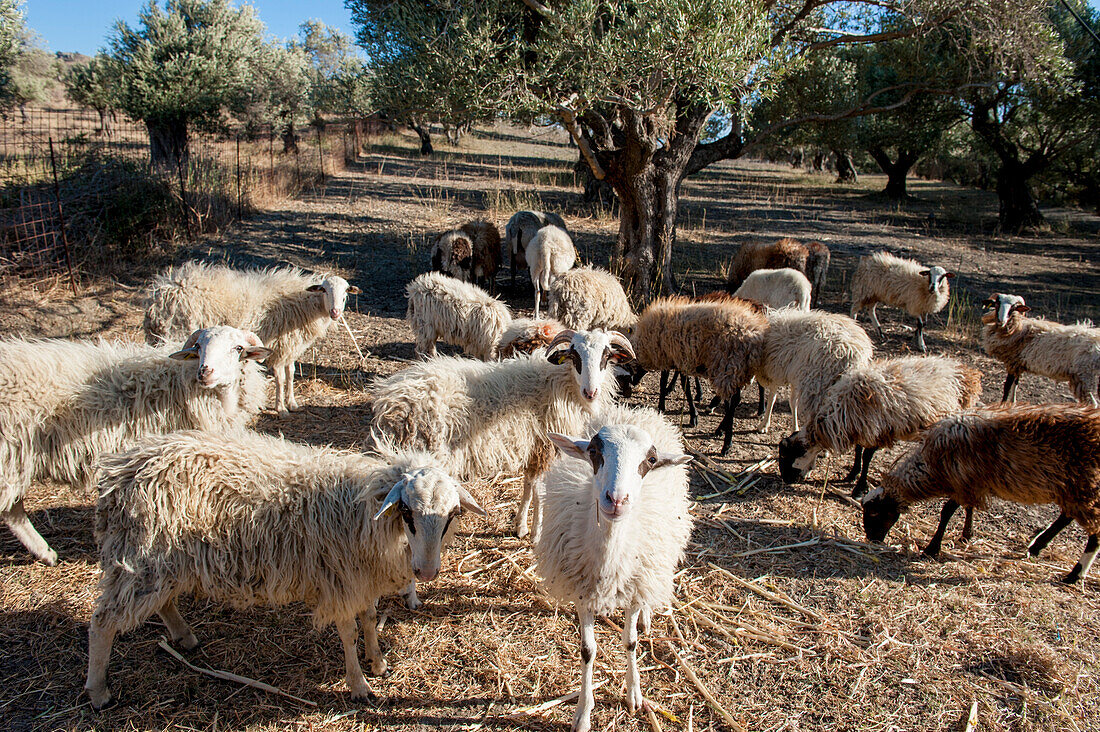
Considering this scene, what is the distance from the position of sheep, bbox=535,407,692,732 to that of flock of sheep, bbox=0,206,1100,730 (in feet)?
0.05

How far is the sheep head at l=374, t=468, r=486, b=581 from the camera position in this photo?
310 cm

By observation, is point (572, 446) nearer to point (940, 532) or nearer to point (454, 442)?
point (454, 442)

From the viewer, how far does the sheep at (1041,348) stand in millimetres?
7035

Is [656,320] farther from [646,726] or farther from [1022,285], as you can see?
[1022,285]

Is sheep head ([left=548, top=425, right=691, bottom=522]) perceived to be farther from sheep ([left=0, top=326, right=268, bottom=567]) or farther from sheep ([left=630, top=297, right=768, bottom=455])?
sheep ([left=630, top=297, right=768, bottom=455])

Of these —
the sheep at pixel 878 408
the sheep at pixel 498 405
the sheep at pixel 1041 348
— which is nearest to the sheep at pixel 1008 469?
the sheep at pixel 878 408

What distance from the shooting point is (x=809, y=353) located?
20.9ft

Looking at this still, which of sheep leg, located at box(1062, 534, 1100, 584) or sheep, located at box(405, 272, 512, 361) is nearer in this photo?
sheep leg, located at box(1062, 534, 1100, 584)

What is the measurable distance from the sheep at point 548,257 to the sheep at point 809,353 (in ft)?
15.0

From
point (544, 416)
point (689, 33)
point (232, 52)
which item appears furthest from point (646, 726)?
point (232, 52)

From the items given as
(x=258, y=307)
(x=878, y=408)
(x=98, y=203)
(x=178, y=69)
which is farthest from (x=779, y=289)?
(x=178, y=69)

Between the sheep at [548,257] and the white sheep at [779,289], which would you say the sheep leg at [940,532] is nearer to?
the white sheep at [779,289]

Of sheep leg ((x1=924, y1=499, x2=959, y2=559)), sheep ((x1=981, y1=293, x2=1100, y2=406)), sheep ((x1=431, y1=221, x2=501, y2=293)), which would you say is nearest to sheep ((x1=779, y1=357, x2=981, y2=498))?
sheep leg ((x1=924, y1=499, x2=959, y2=559))

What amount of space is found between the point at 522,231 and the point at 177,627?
972 centimetres
